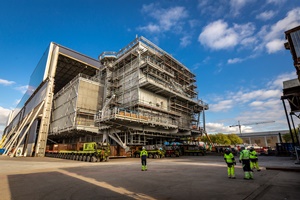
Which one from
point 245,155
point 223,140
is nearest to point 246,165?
point 245,155

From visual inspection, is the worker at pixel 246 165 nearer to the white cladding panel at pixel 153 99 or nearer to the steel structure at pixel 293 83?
the steel structure at pixel 293 83

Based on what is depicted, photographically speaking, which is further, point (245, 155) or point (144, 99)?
point (144, 99)

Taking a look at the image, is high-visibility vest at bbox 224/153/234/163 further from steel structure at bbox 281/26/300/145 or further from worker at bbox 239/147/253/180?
steel structure at bbox 281/26/300/145

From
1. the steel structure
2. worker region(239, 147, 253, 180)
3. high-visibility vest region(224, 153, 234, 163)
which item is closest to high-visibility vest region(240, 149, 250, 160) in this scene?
worker region(239, 147, 253, 180)

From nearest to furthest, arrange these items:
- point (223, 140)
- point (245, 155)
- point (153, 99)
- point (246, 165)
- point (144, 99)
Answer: point (246, 165) < point (245, 155) < point (144, 99) < point (153, 99) < point (223, 140)

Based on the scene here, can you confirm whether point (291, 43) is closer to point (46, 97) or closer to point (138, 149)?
point (138, 149)

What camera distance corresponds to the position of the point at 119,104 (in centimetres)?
3491

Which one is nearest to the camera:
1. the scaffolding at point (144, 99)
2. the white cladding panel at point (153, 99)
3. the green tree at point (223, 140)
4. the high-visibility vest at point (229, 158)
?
the high-visibility vest at point (229, 158)

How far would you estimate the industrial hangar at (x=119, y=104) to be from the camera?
97.9 ft

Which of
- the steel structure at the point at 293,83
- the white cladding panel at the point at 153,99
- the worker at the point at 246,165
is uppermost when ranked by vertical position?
the white cladding panel at the point at 153,99

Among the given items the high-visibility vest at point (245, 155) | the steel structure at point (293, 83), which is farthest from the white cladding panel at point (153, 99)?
the high-visibility vest at point (245, 155)

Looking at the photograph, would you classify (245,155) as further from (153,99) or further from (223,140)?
(223,140)

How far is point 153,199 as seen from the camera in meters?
4.88

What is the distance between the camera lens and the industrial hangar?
2984 centimetres
